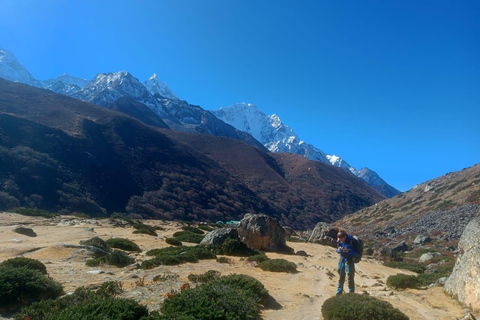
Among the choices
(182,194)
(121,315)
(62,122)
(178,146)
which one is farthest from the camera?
(178,146)

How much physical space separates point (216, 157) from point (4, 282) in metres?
109

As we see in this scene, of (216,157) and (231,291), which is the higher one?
(216,157)

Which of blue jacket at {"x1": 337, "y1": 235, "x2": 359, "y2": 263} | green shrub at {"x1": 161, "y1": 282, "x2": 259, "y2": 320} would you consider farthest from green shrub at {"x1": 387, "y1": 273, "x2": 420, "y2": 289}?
green shrub at {"x1": 161, "y1": 282, "x2": 259, "y2": 320}

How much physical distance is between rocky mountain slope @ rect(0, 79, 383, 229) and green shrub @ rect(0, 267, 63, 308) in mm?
41272

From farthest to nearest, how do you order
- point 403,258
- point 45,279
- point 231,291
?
point 403,258 → point 45,279 → point 231,291

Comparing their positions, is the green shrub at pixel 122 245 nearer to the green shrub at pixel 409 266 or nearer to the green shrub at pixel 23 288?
the green shrub at pixel 23 288

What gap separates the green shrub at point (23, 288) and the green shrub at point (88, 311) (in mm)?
1026

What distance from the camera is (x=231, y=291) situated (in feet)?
24.5

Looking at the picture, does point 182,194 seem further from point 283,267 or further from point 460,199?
point 283,267

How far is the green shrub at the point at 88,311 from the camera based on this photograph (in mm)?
5652

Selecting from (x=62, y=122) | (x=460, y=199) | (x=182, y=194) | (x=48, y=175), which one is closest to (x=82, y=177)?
(x=48, y=175)

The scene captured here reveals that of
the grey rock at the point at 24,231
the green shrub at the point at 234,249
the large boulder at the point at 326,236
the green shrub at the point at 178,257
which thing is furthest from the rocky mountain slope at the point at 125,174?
the green shrub at the point at 178,257

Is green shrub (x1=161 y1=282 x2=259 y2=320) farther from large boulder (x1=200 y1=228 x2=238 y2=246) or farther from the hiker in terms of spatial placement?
large boulder (x1=200 y1=228 x2=238 y2=246)

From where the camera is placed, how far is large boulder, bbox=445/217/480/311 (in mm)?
8219
